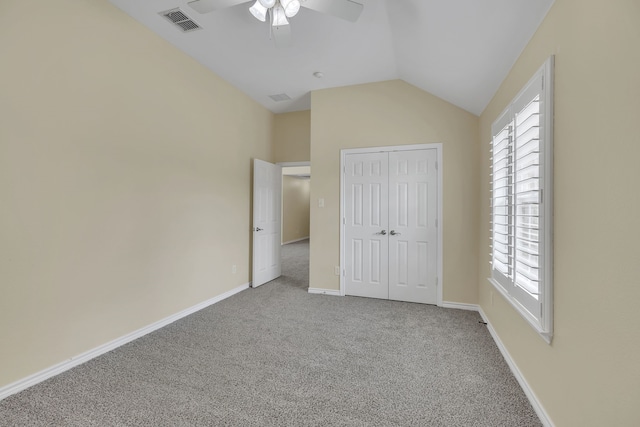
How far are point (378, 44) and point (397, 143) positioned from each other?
1.23m

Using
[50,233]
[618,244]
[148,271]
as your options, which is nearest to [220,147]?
[148,271]

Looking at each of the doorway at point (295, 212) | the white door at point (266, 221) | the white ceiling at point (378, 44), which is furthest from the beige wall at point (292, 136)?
the doorway at point (295, 212)

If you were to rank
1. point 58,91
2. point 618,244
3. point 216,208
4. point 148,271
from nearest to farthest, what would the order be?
point 618,244, point 58,91, point 148,271, point 216,208

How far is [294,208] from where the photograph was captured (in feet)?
35.2

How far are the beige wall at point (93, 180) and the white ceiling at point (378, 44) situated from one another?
418 millimetres

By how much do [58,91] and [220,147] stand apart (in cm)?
182

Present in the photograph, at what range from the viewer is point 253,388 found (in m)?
1.94

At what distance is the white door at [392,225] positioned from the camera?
366 cm

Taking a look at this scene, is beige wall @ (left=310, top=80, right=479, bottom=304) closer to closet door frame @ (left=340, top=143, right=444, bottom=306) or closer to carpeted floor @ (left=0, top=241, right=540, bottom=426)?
closet door frame @ (left=340, top=143, right=444, bottom=306)

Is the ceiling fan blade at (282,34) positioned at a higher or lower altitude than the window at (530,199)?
higher

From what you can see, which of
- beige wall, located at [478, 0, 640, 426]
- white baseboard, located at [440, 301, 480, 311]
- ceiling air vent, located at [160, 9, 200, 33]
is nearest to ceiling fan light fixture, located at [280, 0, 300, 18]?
ceiling air vent, located at [160, 9, 200, 33]

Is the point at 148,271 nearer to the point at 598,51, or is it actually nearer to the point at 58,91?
the point at 58,91

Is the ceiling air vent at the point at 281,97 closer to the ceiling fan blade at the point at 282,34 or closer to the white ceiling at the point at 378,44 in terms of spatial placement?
the white ceiling at the point at 378,44

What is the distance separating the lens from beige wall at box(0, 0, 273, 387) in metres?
1.90
